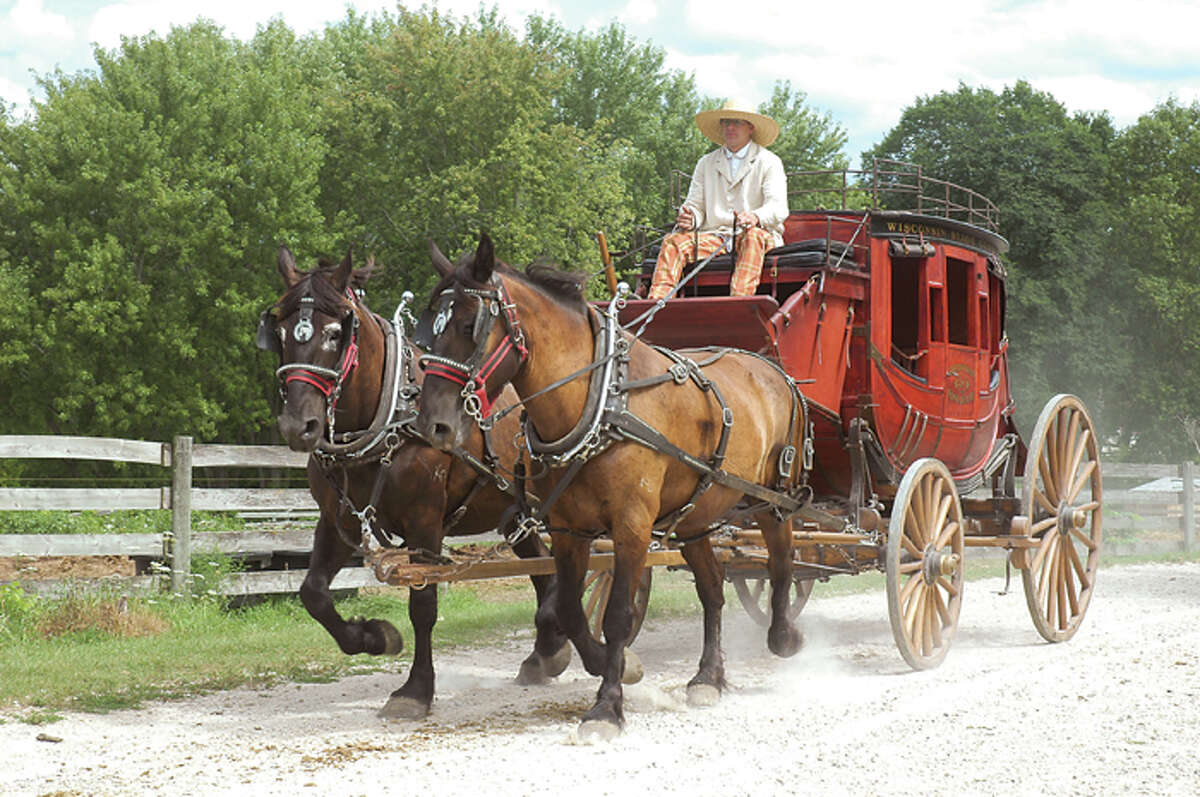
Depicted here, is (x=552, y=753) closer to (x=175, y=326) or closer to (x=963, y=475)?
(x=963, y=475)

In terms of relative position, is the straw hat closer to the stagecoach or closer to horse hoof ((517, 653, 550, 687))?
the stagecoach

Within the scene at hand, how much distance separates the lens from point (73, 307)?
24.9 m

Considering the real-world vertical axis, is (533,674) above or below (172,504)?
below

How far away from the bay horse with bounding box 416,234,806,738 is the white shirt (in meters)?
2.10

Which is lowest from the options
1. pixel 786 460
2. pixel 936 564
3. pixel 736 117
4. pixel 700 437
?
pixel 936 564

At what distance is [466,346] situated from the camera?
18.2 feet

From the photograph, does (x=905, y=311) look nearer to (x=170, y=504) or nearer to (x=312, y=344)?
(x=312, y=344)

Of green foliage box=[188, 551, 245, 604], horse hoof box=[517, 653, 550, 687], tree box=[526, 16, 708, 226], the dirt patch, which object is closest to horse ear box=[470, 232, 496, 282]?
horse hoof box=[517, 653, 550, 687]

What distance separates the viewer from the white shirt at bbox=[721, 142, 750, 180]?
843cm

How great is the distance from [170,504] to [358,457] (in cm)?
440

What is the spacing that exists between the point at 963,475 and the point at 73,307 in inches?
807

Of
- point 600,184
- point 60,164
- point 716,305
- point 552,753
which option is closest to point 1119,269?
point 600,184

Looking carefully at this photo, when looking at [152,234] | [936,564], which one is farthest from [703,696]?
[152,234]

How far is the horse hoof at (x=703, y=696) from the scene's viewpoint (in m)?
6.63
